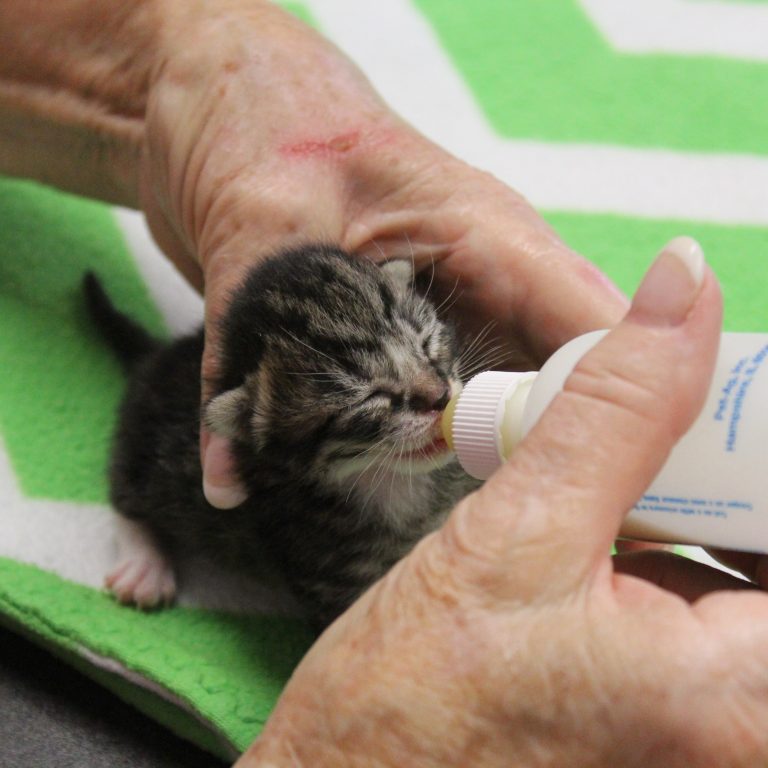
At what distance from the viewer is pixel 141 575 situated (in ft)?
5.17

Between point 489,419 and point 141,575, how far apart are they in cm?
79

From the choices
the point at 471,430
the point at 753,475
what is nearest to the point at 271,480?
the point at 471,430

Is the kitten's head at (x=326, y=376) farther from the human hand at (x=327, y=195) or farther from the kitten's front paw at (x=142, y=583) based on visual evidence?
the kitten's front paw at (x=142, y=583)

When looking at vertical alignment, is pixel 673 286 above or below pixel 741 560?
above

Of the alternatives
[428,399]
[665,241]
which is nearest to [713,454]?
[428,399]

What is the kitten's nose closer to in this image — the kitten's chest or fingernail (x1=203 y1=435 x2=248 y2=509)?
the kitten's chest

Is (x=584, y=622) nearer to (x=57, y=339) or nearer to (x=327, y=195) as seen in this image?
(x=327, y=195)

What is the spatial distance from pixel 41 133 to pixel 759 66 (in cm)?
168

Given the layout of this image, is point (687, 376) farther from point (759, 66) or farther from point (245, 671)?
point (759, 66)

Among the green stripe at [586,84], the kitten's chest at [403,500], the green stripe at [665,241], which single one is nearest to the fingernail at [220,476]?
the kitten's chest at [403,500]

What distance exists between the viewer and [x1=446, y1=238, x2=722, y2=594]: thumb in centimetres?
83

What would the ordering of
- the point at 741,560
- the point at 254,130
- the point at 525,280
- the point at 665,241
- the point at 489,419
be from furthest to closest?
1. the point at 665,241
2. the point at 254,130
3. the point at 525,280
4. the point at 741,560
5. the point at 489,419

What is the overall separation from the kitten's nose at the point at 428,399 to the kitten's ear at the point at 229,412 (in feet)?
0.73

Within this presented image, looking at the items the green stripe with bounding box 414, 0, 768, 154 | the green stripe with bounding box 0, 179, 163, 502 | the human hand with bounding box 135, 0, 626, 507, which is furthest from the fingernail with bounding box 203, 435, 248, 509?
the green stripe with bounding box 414, 0, 768, 154
